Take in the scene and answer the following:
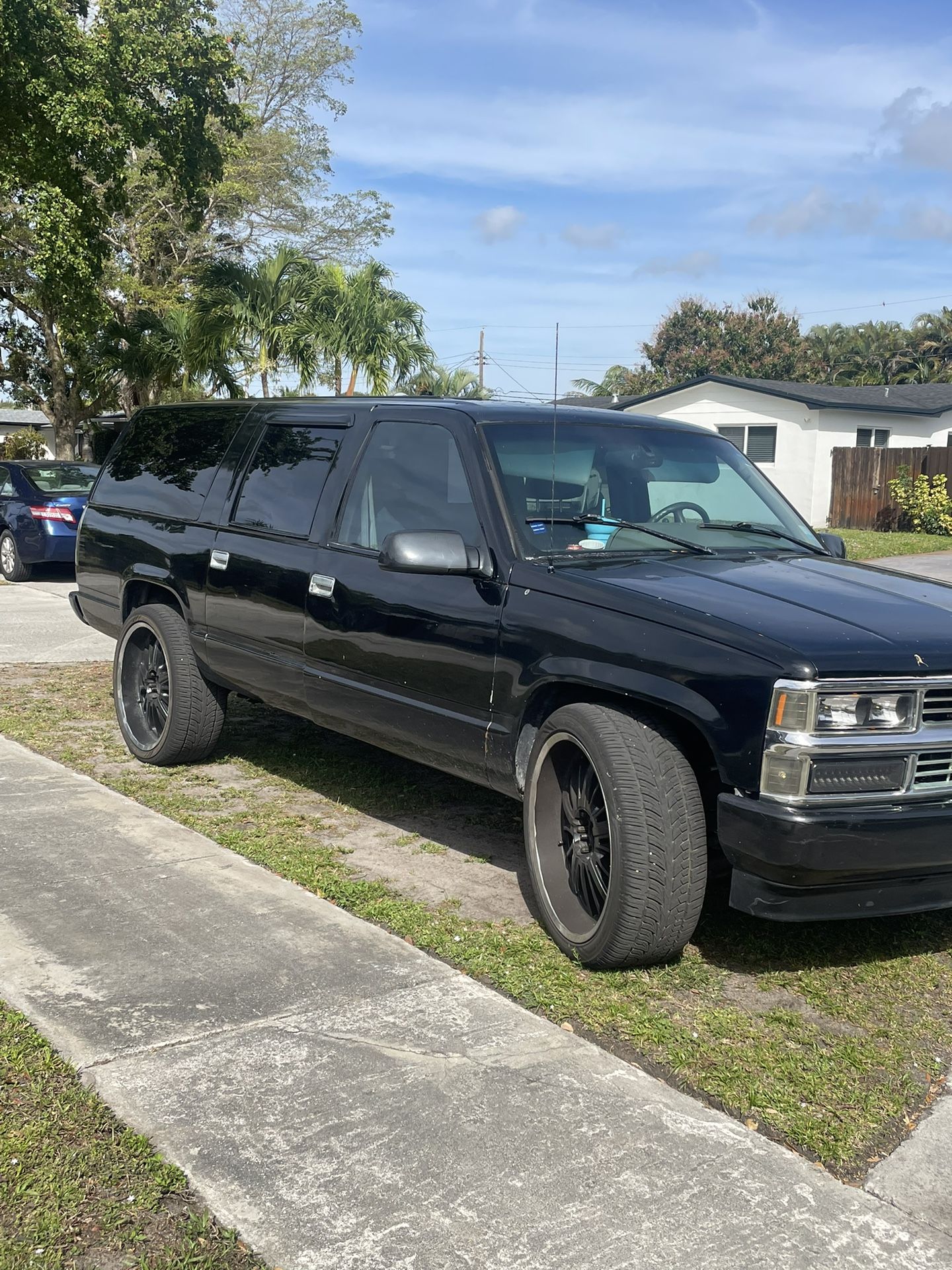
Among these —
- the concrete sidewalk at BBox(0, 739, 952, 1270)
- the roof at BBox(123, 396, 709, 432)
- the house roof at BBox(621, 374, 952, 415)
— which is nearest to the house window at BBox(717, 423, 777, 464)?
the house roof at BBox(621, 374, 952, 415)

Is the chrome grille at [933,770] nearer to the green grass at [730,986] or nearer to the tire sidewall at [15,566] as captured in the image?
the green grass at [730,986]

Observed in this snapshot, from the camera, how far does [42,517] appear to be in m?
15.3

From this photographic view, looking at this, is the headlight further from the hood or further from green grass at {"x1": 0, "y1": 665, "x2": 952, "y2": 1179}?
green grass at {"x1": 0, "y1": 665, "x2": 952, "y2": 1179}

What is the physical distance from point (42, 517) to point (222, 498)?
989cm

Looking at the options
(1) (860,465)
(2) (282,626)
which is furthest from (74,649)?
(1) (860,465)

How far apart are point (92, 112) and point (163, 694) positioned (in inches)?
594

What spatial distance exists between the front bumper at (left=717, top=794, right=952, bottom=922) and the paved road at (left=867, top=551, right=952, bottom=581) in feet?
48.1

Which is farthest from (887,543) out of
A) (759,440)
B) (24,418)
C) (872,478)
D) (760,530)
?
(24,418)

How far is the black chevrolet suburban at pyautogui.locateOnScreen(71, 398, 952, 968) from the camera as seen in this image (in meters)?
3.68

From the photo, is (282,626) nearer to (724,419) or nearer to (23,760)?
(23,760)

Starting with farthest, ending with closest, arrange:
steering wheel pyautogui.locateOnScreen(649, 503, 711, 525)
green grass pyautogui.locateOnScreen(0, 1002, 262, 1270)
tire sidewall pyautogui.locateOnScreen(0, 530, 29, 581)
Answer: tire sidewall pyautogui.locateOnScreen(0, 530, 29, 581), steering wheel pyautogui.locateOnScreen(649, 503, 711, 525), green grass pyautogui.locateOnScreen(0, 1002, 262, 1270)

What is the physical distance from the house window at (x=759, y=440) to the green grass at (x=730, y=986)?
2557 centimetres

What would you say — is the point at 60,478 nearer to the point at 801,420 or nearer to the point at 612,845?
the point at 612,845

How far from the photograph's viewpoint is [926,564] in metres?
20.8
